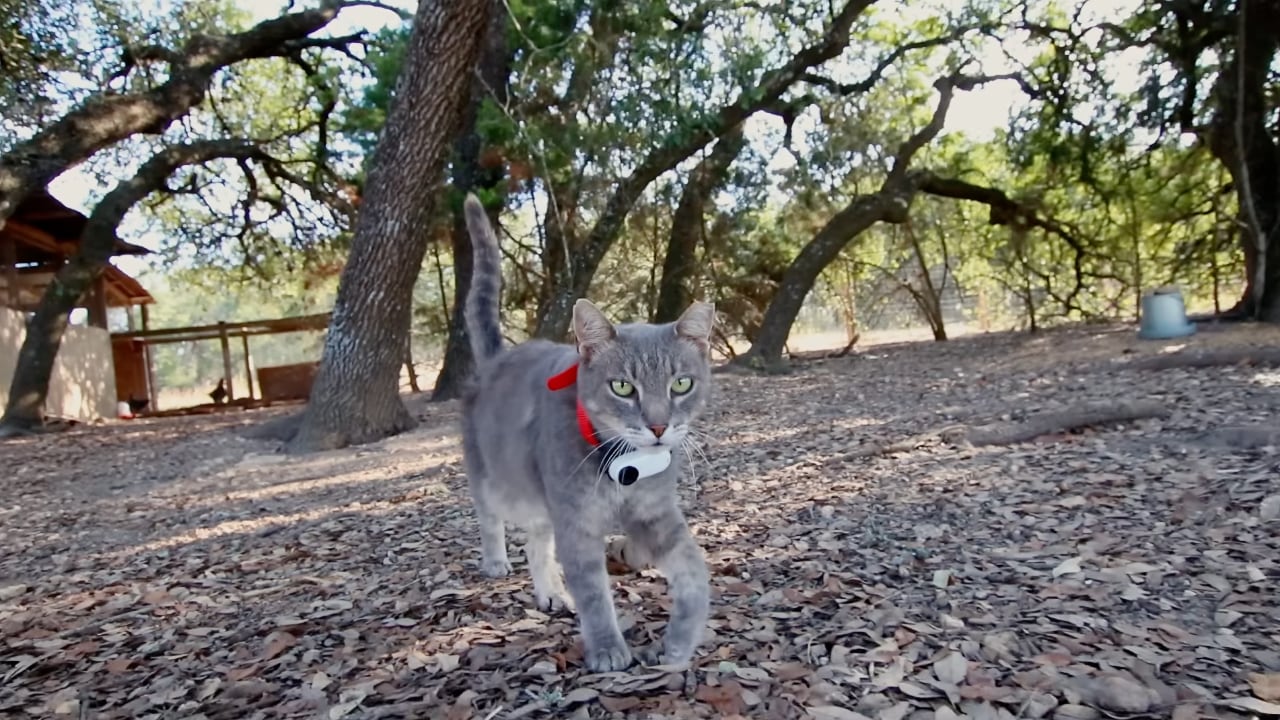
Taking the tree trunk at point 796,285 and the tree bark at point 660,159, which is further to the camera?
the tree trunk at point 796,285

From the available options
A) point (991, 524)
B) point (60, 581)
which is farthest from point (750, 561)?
point (60, 581)

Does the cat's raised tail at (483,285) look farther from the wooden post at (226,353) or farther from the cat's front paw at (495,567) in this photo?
the wooden post at (226,353)

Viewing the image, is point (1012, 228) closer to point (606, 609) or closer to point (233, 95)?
point (233, 95)

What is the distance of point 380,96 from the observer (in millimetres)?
11242

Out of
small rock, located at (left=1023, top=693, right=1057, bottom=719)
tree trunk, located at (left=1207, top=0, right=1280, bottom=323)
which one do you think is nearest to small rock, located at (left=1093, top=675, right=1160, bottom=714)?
small rock, located at (left=1023, top=693, right=1057, bottom=719)

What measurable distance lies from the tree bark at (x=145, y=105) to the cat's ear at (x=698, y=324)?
9267mm

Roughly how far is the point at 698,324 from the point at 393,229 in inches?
206

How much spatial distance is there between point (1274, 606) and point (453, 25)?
652 centimetres

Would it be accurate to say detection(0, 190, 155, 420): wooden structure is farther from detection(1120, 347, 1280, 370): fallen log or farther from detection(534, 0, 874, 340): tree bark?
detection(1120, 347, 1280, 370): fallen log

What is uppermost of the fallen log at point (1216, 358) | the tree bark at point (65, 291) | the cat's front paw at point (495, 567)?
the tree bark at point (65, 291)

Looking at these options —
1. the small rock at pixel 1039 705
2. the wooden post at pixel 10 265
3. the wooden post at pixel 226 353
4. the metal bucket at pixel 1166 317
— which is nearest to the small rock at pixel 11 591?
the small rock at pixel 1039 705

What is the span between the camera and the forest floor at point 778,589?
2.46m

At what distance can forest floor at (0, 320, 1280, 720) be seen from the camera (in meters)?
2.46

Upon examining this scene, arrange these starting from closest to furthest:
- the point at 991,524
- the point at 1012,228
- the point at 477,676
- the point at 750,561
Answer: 1. the point at 477,676
2. the point at 750,561
3. the point at 991,524
4. the point at 1012,228
